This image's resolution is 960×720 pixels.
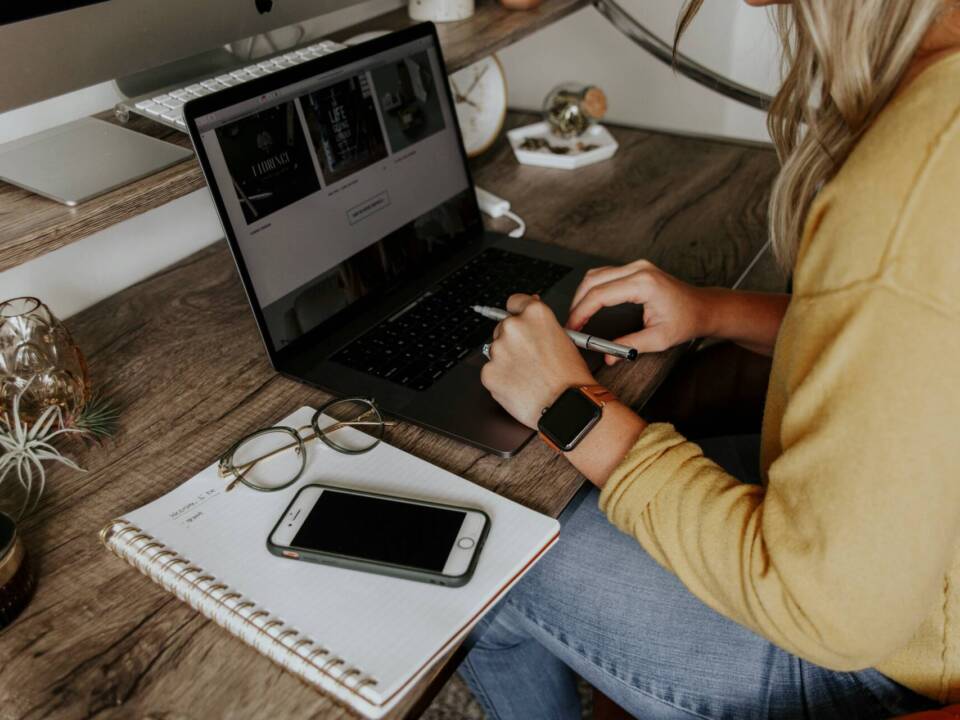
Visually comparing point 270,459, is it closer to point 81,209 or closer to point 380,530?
point 380,530

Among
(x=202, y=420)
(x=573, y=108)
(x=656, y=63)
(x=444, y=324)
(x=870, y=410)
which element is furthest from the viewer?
(x=656, y=63)

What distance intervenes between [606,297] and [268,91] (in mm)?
439

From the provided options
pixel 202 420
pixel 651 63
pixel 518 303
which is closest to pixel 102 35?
pixel 202 420

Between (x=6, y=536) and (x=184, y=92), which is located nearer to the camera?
(x=6, y=536)

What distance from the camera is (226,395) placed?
0.88m

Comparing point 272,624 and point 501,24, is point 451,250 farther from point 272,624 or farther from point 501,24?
point 272,624

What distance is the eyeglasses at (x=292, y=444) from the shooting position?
0.74 meters

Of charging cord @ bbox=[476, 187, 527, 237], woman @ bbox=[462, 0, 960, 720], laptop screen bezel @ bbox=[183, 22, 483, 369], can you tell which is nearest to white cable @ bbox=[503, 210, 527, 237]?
charging cord @ bbox=[476, 187, 527, 237]

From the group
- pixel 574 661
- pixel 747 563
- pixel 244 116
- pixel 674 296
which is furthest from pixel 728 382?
pixel 244 116

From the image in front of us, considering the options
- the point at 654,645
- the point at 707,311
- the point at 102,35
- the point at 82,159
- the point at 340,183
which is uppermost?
the point at 102,35

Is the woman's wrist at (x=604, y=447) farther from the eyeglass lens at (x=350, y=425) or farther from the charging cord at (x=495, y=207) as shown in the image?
the charging cord at (x=495, y=207)

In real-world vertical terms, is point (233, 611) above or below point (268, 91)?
below

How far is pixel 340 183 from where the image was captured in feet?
3.15

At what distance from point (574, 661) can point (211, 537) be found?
0.42m
